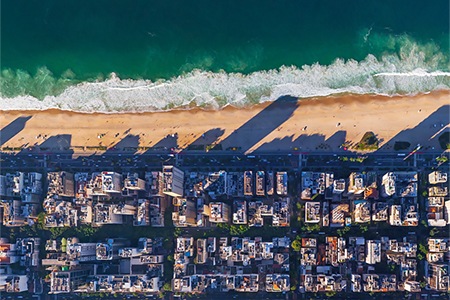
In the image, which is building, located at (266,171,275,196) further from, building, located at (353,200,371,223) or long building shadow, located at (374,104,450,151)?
long building shadow, located at (374,104,450,151)

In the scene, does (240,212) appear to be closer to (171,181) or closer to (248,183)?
(248,183)

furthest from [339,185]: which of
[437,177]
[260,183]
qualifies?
[437,177]

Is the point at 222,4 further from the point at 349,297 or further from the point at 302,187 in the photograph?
the point at 349,297

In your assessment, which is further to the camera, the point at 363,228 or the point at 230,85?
the point at 230,85

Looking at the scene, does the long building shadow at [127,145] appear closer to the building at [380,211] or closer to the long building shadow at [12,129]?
the long building shadow at [12,129]

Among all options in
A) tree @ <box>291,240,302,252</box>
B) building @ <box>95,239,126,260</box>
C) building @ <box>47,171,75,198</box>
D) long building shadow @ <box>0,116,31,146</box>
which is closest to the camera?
building @ <box>95,239,126,260</box>

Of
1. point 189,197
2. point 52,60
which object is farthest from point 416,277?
point 52,60

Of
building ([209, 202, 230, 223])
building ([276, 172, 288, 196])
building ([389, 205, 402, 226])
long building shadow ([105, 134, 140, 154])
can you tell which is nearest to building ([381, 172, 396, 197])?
building ([389, 205, 402, 226])
